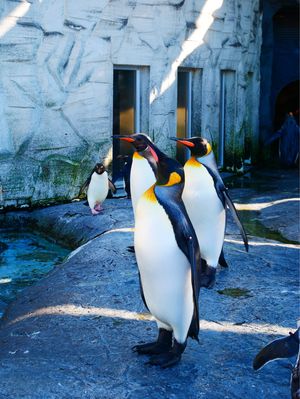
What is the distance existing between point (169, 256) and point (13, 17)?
4.62m

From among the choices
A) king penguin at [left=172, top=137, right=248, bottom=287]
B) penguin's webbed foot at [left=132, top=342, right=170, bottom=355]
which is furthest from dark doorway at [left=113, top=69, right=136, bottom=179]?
penguin's webbed foot at [left=132, top=342, right=170, bottom=355]

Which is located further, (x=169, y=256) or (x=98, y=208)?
(x=98, y=208)

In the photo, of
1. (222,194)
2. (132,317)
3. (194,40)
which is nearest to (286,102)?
(194,40)

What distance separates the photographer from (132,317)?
11.6ft

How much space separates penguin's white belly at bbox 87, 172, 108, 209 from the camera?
252 inches

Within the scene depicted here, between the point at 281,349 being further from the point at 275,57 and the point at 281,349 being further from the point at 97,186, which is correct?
the point at 275,57

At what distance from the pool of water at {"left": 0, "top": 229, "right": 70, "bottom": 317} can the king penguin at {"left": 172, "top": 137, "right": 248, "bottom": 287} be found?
1335mm

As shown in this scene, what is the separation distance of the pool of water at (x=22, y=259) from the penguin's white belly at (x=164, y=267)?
158cm

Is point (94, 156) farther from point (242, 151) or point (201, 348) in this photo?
point (201, 348)

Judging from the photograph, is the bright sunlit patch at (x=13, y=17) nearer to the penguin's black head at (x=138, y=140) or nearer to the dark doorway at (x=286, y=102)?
the penguin's black head at (x=138, y=140)

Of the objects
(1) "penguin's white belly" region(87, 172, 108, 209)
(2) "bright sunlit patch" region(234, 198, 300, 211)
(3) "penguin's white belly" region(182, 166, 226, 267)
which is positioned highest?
(3) "penguin's white belly" region(182, 166, 226, 267)

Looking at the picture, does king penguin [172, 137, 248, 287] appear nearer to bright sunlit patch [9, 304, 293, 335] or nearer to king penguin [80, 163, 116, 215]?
bright sunlit patch [9, 304, 293, 335]

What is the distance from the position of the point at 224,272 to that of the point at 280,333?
3.66 feet

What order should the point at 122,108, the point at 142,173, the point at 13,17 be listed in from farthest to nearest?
the point at 122,108, the point at 13,17, the point at 142,173
